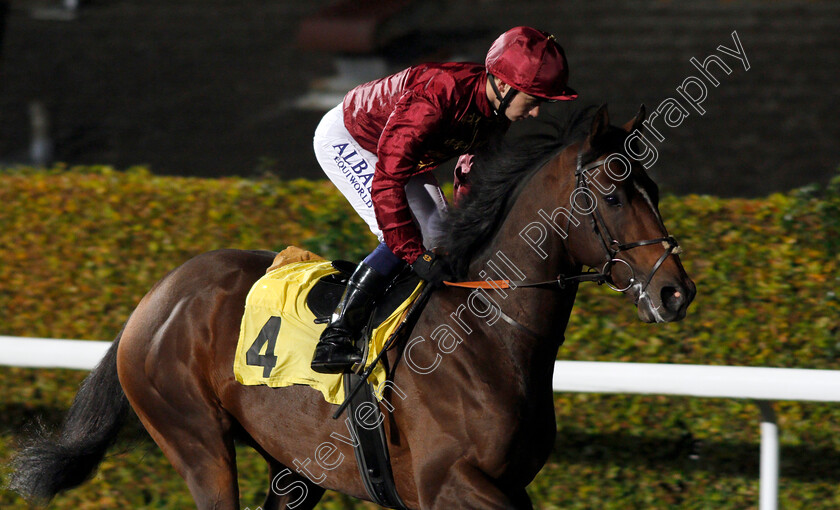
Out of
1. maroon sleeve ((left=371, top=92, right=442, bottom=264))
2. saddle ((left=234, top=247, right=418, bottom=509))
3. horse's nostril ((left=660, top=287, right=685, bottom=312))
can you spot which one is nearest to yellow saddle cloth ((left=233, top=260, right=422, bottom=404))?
saddle ((left=234, top=247, right=418, bottom=509))

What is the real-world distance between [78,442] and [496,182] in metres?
1.87

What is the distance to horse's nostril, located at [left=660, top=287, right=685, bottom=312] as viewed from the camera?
244 cm

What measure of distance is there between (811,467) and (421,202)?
211cm

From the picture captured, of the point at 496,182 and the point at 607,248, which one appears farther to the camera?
the point at 496,182

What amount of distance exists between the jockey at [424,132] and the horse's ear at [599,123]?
205mm

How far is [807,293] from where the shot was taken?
13.4ft

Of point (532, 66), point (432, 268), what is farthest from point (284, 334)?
point (532, 66)

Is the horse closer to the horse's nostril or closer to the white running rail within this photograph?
the horse's nostril

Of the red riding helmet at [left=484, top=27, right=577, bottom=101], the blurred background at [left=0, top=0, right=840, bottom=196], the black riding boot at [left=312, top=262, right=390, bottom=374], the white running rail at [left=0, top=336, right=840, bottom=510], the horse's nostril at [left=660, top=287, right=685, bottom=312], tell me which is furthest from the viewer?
the blurred background at [left=0, top=0, right=840, bottom=196]

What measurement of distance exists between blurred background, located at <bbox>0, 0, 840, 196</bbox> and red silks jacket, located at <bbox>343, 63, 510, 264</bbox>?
5099 millimetres

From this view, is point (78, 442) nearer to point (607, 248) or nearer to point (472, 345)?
point (472, 345)

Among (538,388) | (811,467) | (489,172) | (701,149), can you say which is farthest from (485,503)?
(701,149)

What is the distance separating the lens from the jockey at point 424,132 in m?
2.68

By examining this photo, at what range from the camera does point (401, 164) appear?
2682 millimetres
